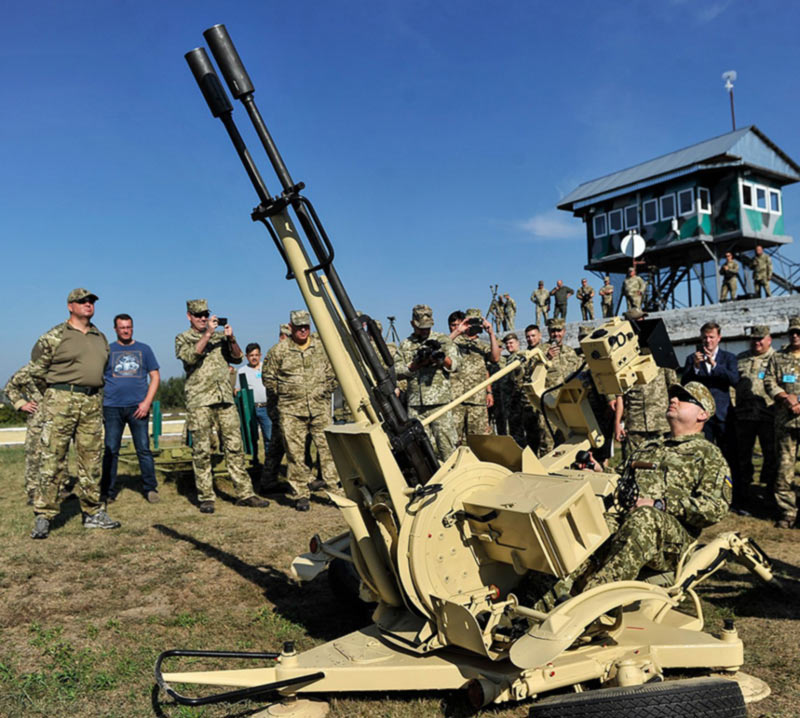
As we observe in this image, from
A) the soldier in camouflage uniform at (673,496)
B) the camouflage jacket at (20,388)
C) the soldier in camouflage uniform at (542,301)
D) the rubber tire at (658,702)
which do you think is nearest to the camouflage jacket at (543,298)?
the soldier in camouflage uniform at (542,301)

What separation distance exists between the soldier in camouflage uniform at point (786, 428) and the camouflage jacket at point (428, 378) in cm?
333

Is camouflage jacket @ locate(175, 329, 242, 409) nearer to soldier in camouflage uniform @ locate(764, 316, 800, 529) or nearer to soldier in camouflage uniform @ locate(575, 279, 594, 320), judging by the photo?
soldier in camouflage uniform @ locate(764, 316, 800, 529)

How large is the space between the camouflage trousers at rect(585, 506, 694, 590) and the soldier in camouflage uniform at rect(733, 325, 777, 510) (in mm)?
4177

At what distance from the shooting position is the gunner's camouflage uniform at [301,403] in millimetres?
8148

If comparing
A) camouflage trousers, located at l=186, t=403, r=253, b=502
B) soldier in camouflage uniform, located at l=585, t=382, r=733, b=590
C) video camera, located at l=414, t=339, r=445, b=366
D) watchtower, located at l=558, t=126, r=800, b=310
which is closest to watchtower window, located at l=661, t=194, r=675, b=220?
watchtower, located at l=558, t=126, r=800, b=310

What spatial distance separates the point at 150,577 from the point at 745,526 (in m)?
5.57

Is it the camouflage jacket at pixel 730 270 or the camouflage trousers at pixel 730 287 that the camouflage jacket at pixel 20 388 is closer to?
the camouflage jacket at pixel 730 270

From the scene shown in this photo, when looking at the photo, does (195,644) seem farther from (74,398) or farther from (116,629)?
(74,398)

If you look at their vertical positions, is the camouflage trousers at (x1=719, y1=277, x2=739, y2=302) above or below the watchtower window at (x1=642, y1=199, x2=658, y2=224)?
below

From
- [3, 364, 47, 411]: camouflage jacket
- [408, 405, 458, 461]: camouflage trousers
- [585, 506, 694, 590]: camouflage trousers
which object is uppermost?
[3, 364, 47, 411]: camouflage jacket

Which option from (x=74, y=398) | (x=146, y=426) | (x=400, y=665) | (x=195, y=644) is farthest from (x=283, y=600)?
(x=146, y=426)

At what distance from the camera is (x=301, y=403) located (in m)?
8.25

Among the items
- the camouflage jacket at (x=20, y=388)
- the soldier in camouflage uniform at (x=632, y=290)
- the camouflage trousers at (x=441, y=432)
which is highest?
the soldier in camouflage uniform at (x=632, y=290)

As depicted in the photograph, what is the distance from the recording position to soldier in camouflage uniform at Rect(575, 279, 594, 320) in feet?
78.2
